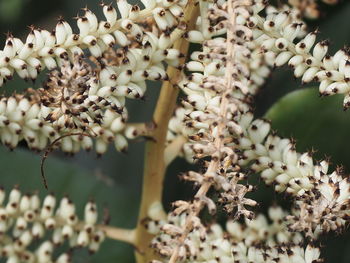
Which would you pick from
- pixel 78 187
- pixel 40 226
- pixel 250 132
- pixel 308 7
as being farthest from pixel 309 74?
pixel 78 187

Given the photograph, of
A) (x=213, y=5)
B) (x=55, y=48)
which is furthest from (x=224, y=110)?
(x=55, y=48)

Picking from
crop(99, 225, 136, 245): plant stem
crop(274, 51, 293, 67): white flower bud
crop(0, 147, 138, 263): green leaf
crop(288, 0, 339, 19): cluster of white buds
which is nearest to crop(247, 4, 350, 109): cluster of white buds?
crop(274, 51, 293, 67): white flower bud

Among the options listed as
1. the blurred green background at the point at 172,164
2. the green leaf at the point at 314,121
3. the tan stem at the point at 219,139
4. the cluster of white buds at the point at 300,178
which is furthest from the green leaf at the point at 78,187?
the tan stem at the point at 219,139

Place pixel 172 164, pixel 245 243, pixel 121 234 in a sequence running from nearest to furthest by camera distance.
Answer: pixel 245 243
pixel 121 234
pixel 172 164

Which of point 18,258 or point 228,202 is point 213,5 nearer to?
point 228,202

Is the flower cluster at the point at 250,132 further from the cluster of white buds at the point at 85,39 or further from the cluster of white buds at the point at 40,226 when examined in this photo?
the cluster of white buds at the point at 40,226

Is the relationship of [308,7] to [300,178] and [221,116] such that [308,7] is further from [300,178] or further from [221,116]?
[221,116]
